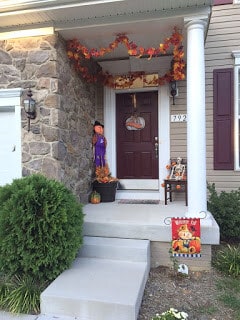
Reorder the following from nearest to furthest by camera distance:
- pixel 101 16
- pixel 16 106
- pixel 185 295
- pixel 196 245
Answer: pixel 185 295 → pixel 196 245 → pixel 101 16 → pixel 16 106

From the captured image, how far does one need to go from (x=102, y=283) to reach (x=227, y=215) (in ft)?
7.36

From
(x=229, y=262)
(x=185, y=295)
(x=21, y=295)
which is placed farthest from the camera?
(x=229, y=262)

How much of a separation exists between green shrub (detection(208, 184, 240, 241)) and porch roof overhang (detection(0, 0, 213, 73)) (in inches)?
94.9

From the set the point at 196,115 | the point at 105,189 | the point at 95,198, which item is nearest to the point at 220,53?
the point at 196,115

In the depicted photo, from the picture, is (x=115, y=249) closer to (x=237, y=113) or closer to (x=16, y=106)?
(x=16, y=106)

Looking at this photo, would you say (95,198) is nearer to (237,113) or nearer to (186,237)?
(186,237)

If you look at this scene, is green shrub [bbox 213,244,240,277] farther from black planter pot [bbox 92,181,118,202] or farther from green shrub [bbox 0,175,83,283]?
black planter pot [bbox 92,181,118,202]

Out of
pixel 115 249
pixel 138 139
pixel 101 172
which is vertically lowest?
pixel 115 249

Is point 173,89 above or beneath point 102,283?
above

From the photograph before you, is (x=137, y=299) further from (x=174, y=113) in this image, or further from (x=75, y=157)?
(x=174, y=113)

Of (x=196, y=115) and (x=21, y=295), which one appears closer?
(x=21, y=295)

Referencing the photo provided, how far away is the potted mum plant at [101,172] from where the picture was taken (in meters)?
5.03

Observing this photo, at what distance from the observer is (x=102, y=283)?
2748 mm

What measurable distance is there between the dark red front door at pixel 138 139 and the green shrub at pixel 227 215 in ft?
4.36
